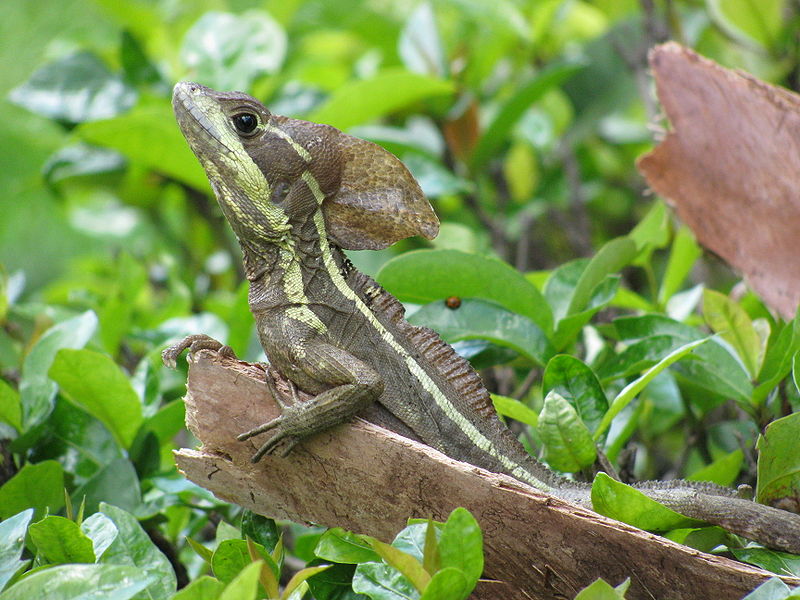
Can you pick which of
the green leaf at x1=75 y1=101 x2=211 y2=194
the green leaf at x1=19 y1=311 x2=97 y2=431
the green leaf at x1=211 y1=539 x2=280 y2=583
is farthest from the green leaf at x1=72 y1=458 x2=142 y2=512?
the green leaf at x1=75 y1=101 x2=211 y2=194

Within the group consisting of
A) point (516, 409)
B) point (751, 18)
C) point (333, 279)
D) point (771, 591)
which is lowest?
point (516, 409)

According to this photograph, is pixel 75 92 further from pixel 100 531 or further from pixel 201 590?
pixel 201 590

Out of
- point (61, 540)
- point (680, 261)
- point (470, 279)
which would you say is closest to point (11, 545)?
point (61, 540)

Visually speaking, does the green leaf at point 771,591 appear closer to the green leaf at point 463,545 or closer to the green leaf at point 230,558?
the green leaf at point 463,545

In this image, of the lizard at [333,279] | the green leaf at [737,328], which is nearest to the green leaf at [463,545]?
the lizard at [333,279]

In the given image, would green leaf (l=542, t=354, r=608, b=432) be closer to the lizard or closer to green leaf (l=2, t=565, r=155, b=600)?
the lizard

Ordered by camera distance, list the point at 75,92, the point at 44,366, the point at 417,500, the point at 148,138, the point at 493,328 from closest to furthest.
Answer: the point at 417,500 < the point at 493,328 < the point at 44,366 < the point at 148,138 < the point at 75,92
